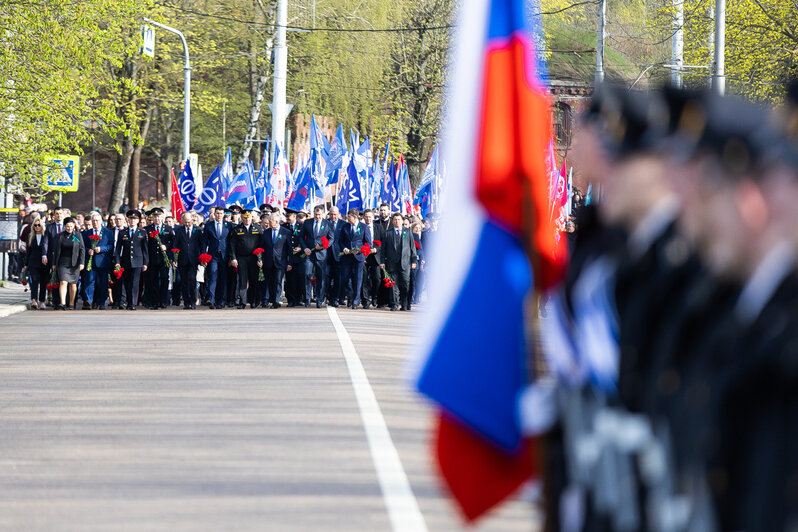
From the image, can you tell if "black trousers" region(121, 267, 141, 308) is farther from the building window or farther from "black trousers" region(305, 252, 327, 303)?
the building window

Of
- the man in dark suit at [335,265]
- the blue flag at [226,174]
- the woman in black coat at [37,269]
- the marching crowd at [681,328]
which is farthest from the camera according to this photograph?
the blue flag at [226,174]

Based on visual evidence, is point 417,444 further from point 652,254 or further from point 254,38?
point 254,38

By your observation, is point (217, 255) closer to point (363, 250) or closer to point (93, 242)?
point (93, 242)

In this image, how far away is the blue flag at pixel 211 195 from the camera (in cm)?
3628

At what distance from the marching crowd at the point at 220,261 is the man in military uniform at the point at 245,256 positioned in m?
0.02

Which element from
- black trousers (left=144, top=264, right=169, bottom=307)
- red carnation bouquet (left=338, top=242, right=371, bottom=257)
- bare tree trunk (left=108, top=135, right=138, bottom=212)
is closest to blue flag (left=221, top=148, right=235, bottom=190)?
black trousers (left=144, top=264, right=169, bottom=307)

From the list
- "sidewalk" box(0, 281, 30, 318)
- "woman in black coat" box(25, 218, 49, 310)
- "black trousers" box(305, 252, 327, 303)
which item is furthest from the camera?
"black trousers" box(305, 252, 327, 303)

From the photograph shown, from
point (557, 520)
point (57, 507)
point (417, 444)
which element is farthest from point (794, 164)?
point (417, 444)

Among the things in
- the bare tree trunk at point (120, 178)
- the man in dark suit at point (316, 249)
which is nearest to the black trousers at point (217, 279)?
the man in dark suit at point (316, 249)

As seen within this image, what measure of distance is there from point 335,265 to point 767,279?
25357 millimetres

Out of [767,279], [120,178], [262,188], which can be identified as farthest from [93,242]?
[120,178]

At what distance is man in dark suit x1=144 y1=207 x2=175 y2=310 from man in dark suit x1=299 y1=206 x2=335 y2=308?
2660 mm

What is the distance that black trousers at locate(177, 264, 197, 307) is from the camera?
28172 mm

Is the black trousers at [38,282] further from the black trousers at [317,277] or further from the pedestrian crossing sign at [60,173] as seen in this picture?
the black trousers at [317,277]
